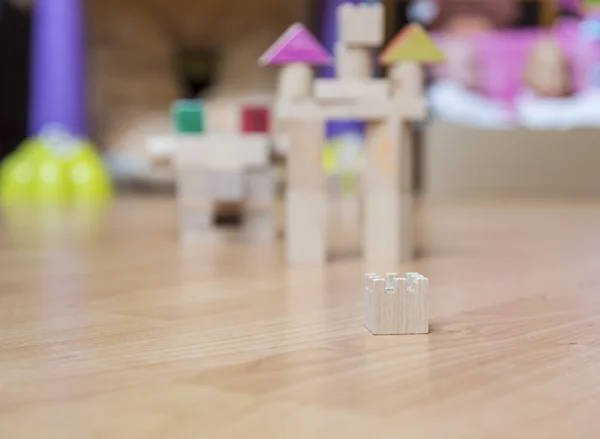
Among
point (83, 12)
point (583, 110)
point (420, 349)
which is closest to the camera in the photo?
point (420, 349)

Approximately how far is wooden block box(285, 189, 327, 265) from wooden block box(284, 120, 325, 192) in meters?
0.02

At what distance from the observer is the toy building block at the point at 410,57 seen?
1304mm

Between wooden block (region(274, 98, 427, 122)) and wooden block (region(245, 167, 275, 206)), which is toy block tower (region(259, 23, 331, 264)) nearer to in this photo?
wooden block (region(274, 98, 427, 122))

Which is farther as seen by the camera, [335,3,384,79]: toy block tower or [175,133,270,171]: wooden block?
[175,133,270,171]: wooden block

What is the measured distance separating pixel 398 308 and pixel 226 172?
0.89 m

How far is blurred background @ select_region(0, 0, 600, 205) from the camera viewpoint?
3.67 metres

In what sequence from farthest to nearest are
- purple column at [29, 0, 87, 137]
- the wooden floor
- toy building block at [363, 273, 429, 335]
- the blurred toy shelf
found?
the blurred toy shelf → purple column at [29, 0, 87, 137] → toy building block at [363, 273, 429, 335] → the wooden floor

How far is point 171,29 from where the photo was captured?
389cm

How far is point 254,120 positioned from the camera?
1704 mm

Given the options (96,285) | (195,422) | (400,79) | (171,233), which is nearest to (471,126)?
(171,233)

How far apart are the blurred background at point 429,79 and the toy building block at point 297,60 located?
7.34 feet

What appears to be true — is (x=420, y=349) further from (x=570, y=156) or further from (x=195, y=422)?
(x=570, y=156)

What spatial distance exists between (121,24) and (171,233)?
213 centimetres

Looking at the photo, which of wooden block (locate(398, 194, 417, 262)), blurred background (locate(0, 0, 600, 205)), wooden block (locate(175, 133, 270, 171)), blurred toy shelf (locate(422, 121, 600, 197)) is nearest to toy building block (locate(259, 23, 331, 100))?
wooden block (locate(398, 194, 417, 262))
